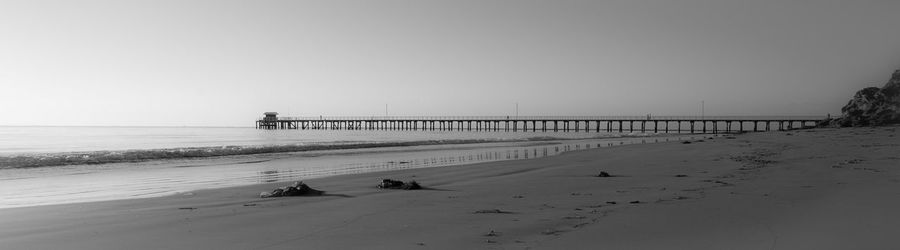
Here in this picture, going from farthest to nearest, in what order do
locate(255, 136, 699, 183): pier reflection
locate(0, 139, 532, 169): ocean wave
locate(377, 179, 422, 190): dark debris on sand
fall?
locate(0, 139, 532, 169): ocean wave, locate(255, 136, 699, 183): pier reflection, locate(377, 179, 422, 190): dark debris on sand

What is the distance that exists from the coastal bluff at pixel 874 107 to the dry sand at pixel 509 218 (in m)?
42.8

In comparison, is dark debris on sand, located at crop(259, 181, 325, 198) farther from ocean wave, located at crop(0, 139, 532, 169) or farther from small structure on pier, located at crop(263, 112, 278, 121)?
small structure on pier, located at crop(263, 112, 278, 121)

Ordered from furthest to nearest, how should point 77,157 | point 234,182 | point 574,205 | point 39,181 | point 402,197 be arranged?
point 77,157, point 39,181, point 234,182, point 402,197, point 574,205

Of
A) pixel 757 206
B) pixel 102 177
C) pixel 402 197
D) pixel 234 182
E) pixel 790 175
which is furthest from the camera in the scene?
pixel 102 177

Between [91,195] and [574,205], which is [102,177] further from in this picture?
[574,205]

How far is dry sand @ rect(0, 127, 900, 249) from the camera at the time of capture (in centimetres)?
477

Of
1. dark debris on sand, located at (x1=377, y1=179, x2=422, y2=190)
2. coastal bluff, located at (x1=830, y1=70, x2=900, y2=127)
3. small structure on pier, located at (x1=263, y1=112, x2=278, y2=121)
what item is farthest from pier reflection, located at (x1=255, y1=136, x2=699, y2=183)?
small structure on pier, located at (x1=263, y1=112, x2=278, y2=121)

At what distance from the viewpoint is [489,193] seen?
858cm

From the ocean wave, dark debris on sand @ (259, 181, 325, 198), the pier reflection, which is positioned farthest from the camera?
the ocean wave

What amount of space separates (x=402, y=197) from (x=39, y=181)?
969cm

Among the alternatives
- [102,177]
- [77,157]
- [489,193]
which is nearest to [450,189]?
[489,193]

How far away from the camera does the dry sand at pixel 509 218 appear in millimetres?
4770

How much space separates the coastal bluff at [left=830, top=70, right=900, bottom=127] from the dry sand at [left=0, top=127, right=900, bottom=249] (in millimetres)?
42782

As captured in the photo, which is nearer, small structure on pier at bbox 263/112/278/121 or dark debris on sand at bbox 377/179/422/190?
dark debris on sand at bbox 377/179/422/190
